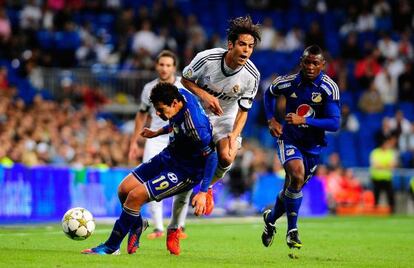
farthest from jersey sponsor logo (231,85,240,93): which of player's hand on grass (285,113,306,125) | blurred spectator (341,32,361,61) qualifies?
blurred spectator (341,32,361,61)

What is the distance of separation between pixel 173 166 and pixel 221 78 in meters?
1.81

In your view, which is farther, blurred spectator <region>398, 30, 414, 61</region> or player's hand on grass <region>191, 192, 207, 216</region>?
blurred spectator <region>398, 30, 414, 61</region>

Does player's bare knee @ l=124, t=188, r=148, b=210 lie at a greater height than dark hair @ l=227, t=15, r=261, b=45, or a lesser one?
lesser

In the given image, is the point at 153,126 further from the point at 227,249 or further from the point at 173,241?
the point at 173,241

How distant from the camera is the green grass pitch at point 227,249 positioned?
1030 cm

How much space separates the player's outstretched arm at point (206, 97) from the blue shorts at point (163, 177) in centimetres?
103

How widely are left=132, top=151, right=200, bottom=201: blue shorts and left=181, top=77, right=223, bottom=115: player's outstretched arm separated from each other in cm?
A: 103

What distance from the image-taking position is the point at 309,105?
A: 12.2 meters

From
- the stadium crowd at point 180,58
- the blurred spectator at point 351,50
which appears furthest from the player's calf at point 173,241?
the blurred spectator at point 351,50

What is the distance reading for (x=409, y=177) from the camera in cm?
2706

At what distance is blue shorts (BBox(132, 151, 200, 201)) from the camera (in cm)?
1055

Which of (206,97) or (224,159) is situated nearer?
(206,97)

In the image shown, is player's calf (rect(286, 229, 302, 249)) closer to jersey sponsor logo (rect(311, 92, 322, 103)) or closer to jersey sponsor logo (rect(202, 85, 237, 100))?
jersey sponsor logo (rect(311, 92, 322, 103))

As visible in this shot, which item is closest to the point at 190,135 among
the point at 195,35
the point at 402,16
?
the point at 195,35
